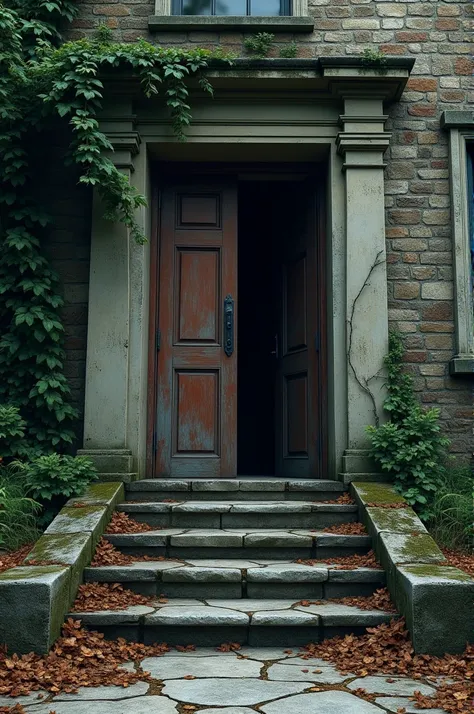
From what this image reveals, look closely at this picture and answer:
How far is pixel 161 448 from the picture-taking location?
6133mm

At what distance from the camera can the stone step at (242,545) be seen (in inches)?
182

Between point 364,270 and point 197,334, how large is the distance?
58.0 inches

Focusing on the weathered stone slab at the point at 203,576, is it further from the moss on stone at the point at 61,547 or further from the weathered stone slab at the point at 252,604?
the moss on stone at the point at 61,547

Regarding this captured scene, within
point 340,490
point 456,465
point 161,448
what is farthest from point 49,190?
point 456,465

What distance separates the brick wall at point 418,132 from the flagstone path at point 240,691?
9.61 feet

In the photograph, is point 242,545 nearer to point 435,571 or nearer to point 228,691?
point 435,571

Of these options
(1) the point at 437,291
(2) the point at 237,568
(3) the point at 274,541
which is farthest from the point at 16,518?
(1) the point at 437,291

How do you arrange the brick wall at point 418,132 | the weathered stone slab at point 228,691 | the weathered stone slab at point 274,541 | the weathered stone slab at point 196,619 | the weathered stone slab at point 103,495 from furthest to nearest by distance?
the brick wall at point 418,132, the weathered stone slab at point 103,495, the weathered stone slab at point 274,541, the weathered stone slab at point 196,619, the weathered stone slab at point 228,691

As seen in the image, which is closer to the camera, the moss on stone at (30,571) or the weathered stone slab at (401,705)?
the weathered stone slab at (401,705)

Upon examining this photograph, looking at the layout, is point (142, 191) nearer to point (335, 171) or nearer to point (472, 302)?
point (335, 171)

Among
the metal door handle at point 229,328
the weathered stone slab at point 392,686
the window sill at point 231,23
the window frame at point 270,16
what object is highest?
the window frame at point 270,16

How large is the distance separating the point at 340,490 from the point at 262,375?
4274 mm

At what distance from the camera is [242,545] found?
182 inches

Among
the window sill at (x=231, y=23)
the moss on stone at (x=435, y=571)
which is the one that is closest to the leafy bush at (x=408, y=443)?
the moss on stone at (x=435, y=571)
